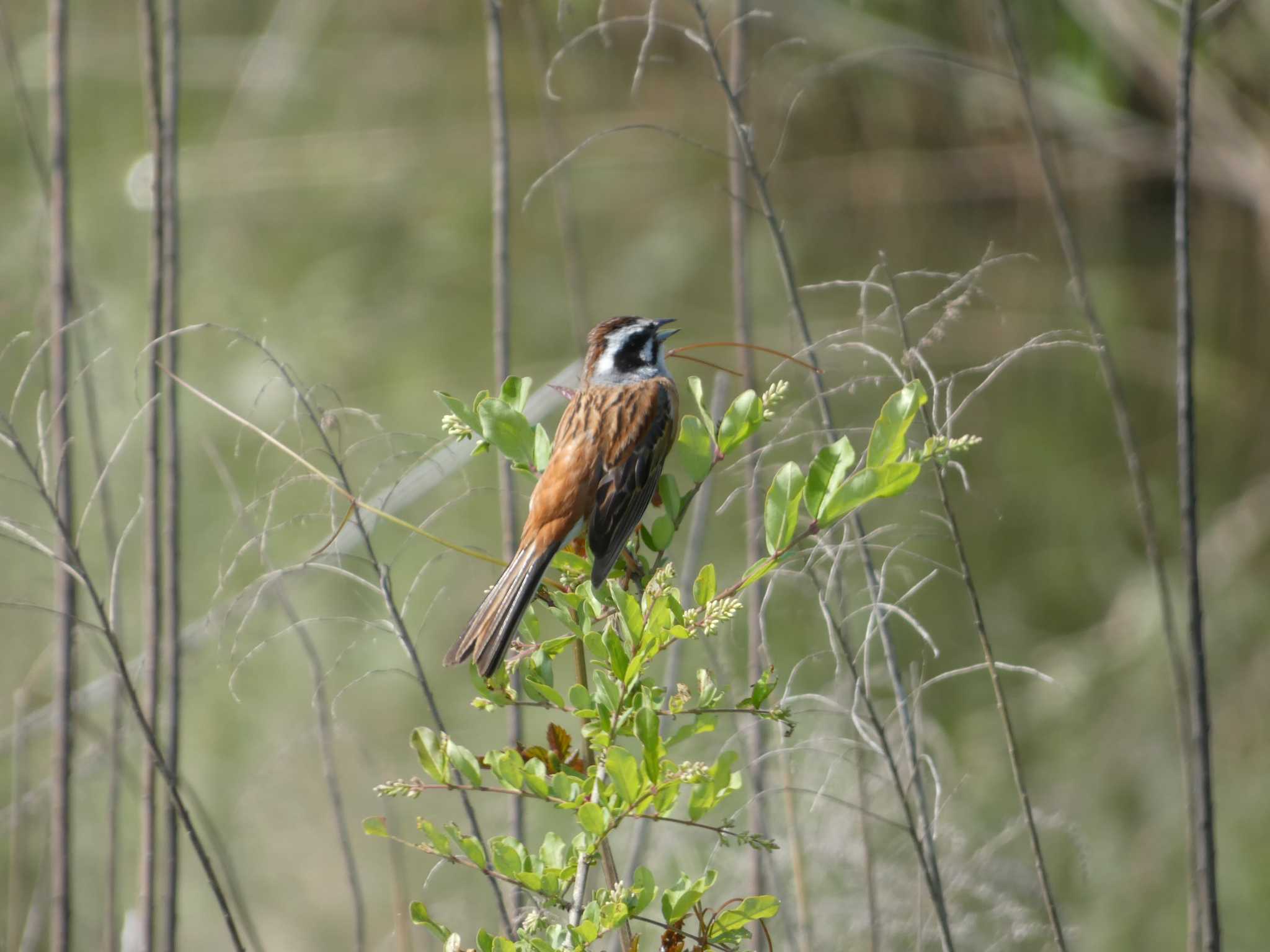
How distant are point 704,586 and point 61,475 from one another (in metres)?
1.09

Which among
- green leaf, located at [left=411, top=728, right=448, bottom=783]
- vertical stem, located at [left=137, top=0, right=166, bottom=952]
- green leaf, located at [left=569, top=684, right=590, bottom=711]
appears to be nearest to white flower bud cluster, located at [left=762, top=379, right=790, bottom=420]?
green leaf, located at [left=569, top=684, right=590, bottom=711]

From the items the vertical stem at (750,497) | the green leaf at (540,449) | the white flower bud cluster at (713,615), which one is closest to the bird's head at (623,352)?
the vertical stem at (750,497)

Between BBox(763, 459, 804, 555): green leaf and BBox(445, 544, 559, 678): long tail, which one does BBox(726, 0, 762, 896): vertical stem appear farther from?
BBox(763, 459, 804, 555): green leaf

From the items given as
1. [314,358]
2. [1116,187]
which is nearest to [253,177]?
[314,358]

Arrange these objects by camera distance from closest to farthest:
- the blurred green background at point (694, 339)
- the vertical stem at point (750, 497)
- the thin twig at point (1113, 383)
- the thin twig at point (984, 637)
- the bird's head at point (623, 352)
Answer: the thin twig at point (984, 637), the thin twig at point (1113, 383), the vertical stem at point (750, 497), the bird's head at point (623, 352), the blurred green background at point (694, 339)

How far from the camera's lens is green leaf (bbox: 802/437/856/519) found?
1.19 metres

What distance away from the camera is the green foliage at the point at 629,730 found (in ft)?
3.69

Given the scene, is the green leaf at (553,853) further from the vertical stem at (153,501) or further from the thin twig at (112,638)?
the vertical stem at (153,501)

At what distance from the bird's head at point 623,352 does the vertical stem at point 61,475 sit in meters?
0.82

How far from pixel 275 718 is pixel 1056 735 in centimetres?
235

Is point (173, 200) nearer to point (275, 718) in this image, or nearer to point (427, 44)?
point (275, 718)

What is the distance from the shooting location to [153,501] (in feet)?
6.61

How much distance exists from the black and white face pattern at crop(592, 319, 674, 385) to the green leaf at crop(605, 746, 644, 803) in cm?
120

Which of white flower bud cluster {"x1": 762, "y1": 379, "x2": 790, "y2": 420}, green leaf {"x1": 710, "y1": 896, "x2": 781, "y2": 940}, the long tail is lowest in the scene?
green leaf {"x1": 710, "y1": 896, "x2": 781, "y2": 940}
